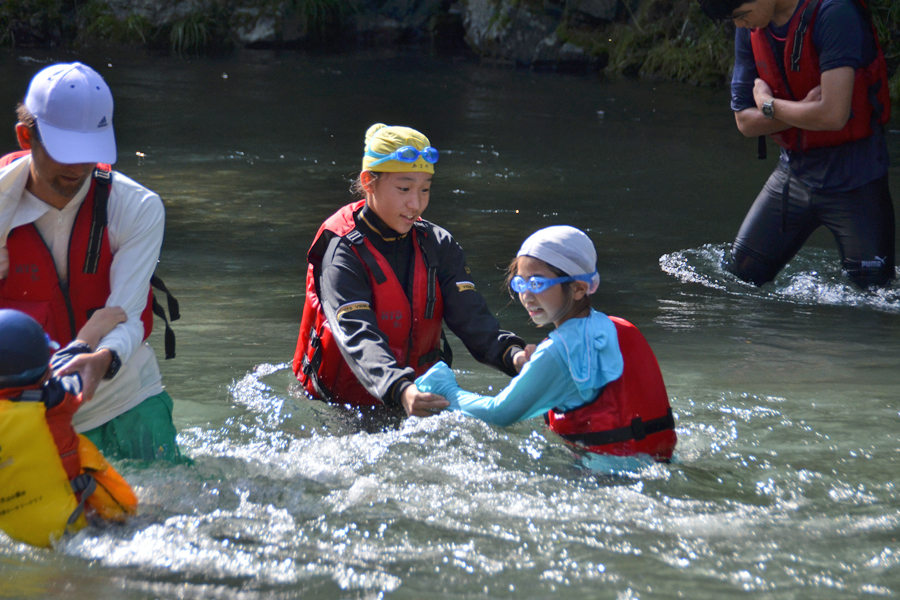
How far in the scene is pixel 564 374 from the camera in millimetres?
3412

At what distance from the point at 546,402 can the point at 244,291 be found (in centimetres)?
338

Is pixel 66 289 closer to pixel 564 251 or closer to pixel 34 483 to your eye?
pixel 34 483

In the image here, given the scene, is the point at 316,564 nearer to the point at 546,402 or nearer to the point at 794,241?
the point at 546,402

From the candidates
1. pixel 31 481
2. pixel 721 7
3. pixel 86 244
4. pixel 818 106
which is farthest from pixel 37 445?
pixel 818 106

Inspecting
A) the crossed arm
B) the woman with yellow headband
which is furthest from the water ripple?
the woman with yellow headband

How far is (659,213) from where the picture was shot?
9086 mm

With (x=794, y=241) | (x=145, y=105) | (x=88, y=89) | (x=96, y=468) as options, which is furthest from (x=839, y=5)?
(x=145, y=105)

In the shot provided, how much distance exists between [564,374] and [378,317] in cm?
93

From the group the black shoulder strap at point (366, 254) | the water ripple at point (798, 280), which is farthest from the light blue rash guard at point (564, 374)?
the water ripple at point (798, 280)

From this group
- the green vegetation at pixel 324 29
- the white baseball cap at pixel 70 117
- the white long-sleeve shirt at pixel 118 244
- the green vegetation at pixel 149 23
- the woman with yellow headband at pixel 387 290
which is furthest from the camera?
the green vegetation at pixel 149 23

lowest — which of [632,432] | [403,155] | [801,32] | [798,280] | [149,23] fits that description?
[149,23]

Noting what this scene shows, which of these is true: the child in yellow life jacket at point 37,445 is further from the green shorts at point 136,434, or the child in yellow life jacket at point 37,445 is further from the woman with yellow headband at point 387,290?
the woman with yellow headband at point 387,290

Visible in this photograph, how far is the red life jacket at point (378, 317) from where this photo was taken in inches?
157

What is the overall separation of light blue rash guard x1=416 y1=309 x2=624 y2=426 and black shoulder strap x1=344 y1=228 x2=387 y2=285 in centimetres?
76
